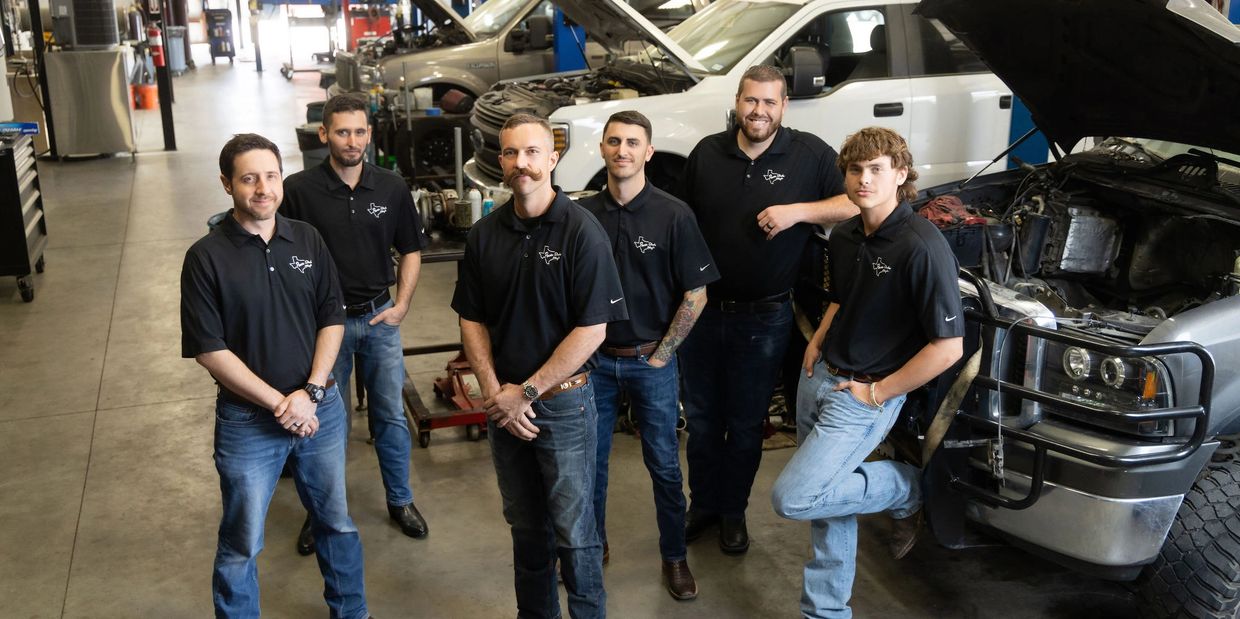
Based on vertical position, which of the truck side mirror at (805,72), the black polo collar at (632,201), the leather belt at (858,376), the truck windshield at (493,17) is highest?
the truck windshield at (493,17)

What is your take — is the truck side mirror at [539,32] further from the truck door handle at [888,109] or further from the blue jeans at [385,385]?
the blue jeans at [385,385]

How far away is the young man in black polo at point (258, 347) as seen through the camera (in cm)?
316

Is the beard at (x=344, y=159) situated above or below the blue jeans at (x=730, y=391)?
above

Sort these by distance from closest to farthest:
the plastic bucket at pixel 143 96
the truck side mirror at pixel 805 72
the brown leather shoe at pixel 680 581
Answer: the brown leather shoe at pixel 680 581
the truck side mirror at pixel 805 72
the plastic bucket at pixel 143 96

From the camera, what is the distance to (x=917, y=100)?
22.8 feet

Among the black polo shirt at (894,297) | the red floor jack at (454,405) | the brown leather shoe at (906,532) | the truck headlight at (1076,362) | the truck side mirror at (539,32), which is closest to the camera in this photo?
the black polo shirt at (894,297)

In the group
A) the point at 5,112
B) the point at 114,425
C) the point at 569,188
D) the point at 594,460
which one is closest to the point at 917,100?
the point at 569,188

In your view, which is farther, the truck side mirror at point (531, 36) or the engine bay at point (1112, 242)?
the truck side mirror at point (531, 36)

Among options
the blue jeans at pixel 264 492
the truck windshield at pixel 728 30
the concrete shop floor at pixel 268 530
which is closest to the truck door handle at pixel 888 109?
the truck windshield at pixel 728 30

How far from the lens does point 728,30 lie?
23.8ft

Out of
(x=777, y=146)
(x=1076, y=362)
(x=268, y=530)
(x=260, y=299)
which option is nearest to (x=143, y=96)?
(x=268, y=530)

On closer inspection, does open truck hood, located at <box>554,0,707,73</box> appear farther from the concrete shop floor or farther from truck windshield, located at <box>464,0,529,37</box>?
truck windshield, located at <box>464,0,529,37</box>

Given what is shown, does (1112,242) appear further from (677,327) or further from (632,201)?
(632,201)

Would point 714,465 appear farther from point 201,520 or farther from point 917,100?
point 917,100
